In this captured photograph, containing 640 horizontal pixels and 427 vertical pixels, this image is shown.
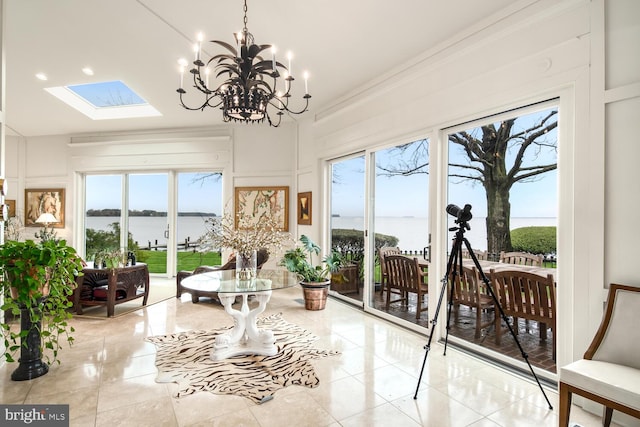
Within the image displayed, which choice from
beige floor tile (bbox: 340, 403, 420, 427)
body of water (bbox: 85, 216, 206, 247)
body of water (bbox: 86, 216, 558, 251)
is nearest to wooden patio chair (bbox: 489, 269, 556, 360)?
body of water (bbox: 86, 216, 558, 251)

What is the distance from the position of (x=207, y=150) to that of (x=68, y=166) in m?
3.15

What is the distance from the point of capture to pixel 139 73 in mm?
4941

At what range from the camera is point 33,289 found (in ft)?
8.29

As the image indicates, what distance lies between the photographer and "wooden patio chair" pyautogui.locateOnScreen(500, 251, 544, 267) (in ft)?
9.16

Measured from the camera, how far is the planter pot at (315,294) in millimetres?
4633

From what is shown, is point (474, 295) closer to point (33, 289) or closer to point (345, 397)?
point (345, 397)

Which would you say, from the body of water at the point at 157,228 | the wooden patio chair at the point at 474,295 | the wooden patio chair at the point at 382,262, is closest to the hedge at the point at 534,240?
the wooden patio chair at the point at 474,295

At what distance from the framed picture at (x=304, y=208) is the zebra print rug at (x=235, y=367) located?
2567 mm

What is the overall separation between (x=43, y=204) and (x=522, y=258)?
877cm

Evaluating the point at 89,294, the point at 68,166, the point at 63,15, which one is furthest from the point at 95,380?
the point at 68,166

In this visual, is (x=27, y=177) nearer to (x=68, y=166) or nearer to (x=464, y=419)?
(x=68, y=166)

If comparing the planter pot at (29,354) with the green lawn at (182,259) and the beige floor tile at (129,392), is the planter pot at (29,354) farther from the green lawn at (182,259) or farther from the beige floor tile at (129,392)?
the green lawn at (182,259)

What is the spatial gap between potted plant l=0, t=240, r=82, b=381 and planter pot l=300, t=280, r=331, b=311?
8.74ft

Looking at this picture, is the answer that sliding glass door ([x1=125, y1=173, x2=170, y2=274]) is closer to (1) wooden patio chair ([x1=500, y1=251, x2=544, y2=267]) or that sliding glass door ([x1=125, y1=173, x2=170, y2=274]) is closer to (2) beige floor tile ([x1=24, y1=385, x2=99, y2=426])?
(2) beige floor tile ([x1=24, y1=385, x2=99, y2=426])
